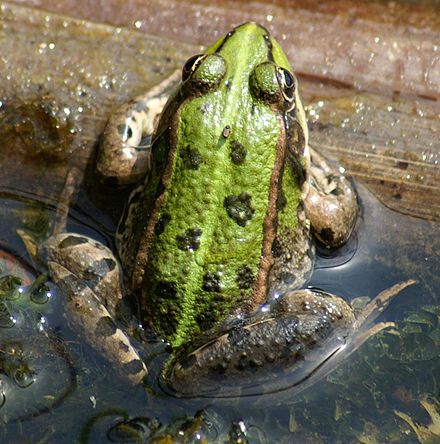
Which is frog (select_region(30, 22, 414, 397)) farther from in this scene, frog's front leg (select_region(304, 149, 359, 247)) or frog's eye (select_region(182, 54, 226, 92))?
frog's front leg (select_region(304, 149, 359, 247))

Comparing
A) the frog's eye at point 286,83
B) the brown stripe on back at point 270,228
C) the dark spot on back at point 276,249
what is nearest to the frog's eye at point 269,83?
the frog's eye at point 286,83

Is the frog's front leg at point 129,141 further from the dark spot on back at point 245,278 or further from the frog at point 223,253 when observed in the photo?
the dark spot on back at point 245,278

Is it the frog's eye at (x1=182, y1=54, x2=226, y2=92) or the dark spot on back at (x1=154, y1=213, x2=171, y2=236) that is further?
the frog's eye at (x1=182, y1=54, x2=226, y2=92)

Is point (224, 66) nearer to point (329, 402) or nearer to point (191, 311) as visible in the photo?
point (191, 311)

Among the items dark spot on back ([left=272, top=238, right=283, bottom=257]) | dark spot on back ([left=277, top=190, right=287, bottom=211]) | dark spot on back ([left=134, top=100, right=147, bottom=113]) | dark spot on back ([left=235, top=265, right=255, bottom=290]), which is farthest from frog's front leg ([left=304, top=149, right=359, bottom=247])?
dark spot on back ([left=134, top=100, right=147, bottom=113])

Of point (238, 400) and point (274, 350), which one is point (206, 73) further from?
point (238, 400)
